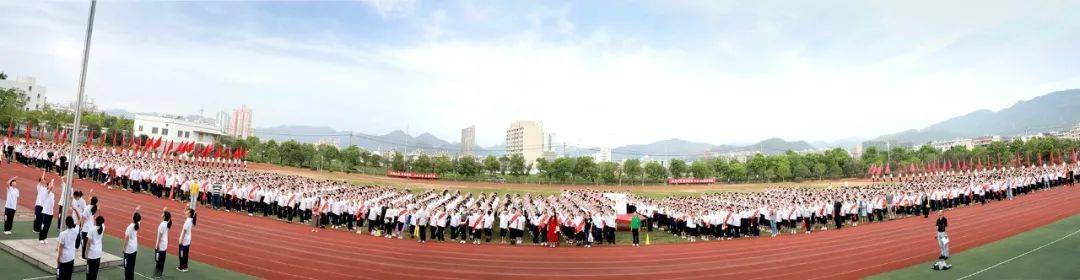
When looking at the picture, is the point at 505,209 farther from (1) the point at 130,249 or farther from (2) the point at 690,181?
(2) the point at 690,181

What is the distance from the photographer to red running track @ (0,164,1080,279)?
1395cm

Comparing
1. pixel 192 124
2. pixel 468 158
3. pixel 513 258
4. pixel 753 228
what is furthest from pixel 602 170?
pixel 192 124

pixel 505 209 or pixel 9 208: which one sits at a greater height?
pixel 9 208

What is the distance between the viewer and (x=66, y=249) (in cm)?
922

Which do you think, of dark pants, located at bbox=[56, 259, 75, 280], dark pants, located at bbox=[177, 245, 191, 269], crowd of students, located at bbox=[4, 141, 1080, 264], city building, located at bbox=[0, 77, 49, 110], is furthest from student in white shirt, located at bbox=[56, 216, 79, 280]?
city building, located at bbox=[0, 77, 49, 110]

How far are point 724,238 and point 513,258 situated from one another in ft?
31.2

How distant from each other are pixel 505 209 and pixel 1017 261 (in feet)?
52.3

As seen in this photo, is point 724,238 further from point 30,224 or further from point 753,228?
point 30,224

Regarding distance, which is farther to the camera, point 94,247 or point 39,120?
point 39,120

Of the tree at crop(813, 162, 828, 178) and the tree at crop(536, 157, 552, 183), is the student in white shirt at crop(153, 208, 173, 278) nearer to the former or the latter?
the tree at crop(536, 157, 552, 183)

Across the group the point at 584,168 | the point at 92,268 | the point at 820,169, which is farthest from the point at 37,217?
the point at 820,169

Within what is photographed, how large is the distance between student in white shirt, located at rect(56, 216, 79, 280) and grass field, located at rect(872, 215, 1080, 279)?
56.9 ft

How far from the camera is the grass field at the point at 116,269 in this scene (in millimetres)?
10711

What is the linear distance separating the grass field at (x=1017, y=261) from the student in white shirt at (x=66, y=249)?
1734 centimetres
